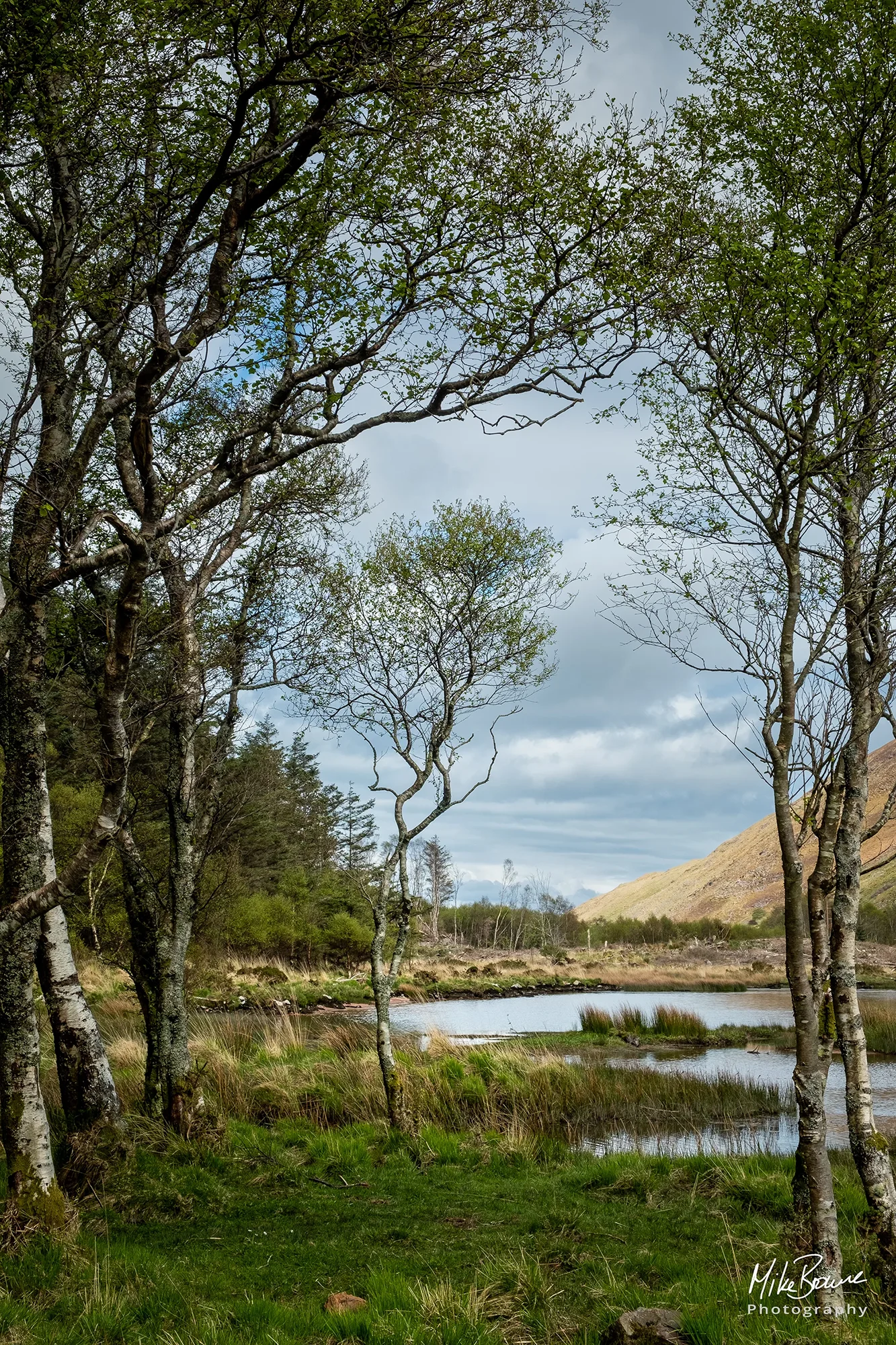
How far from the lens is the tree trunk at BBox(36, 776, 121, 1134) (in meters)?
7.13

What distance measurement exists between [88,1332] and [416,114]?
789cm

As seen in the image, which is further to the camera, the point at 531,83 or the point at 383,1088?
the point at 383,1088

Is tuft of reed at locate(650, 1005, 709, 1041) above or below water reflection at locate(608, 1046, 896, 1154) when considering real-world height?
below

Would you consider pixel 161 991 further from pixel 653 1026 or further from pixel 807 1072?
pixel 653 1026

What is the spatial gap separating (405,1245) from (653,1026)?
18736 millimetres

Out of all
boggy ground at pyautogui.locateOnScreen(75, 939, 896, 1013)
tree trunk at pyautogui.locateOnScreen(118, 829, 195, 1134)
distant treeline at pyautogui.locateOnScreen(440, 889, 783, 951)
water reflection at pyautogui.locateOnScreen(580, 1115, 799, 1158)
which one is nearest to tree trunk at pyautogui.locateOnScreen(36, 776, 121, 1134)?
tree trunk at pyautogui.locateOnScreen(118, 829, 195, 1134)

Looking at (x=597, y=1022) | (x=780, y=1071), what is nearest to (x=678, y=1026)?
(x=597, y=1022)

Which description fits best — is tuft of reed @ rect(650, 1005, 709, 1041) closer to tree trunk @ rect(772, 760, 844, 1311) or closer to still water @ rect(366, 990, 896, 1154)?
still water @ rect(366, 990, 896, 1154)

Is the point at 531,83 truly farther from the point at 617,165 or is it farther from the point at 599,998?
the point at 599,998

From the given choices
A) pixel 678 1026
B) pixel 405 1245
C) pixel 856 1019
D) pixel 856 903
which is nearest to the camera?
pixel 856 1019

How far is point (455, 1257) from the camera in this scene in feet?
20.7

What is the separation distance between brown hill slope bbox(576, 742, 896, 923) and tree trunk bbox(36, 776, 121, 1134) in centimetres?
9756

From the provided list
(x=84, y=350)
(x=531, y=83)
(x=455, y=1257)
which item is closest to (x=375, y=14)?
(x=531, y=83)

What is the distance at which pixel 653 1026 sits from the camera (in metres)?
23.7
